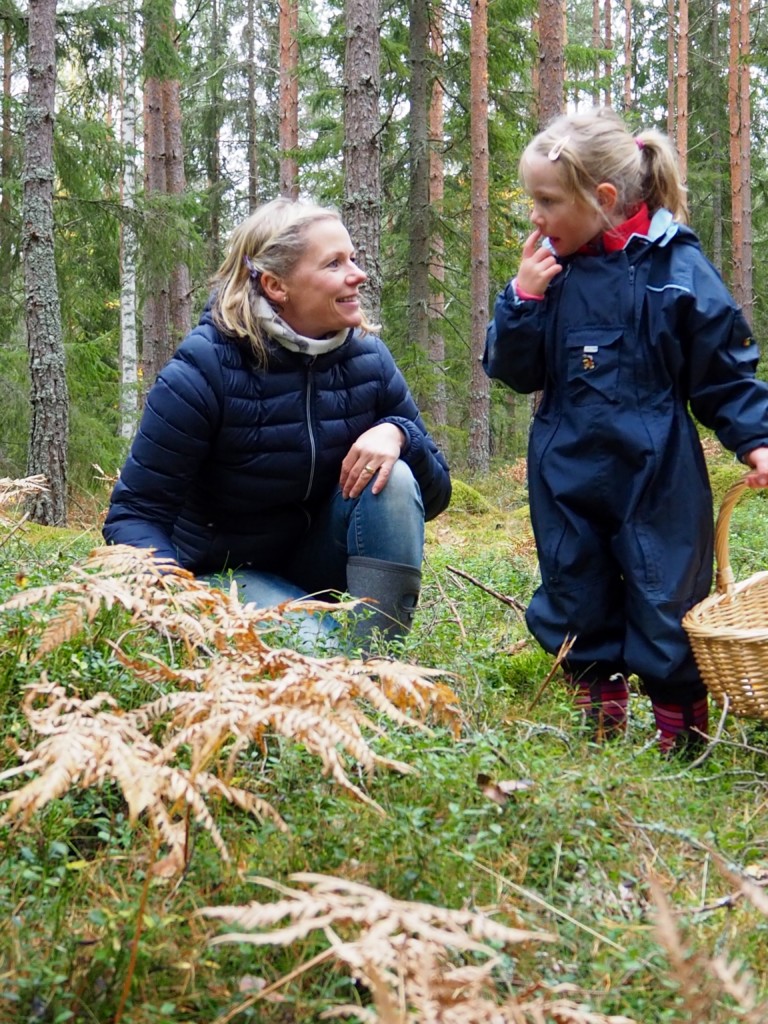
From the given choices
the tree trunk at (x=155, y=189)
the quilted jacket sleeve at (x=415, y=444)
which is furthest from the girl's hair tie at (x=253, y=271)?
the tree trunk at (x=155, y=189)

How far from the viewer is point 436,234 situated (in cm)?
1634

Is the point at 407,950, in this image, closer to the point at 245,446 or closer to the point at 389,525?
the point at 389,525

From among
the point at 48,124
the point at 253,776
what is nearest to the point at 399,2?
the point at 48,124

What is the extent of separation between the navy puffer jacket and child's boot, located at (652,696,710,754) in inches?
48.0

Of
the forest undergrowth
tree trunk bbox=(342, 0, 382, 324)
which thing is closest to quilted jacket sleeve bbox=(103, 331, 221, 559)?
the forest undergrowth

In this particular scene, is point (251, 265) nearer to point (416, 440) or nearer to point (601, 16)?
point (416, 440)

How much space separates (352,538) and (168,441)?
700 mm

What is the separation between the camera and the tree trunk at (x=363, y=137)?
7.71 meters

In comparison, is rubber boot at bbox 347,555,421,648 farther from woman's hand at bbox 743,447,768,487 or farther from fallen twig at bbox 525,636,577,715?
A: woman's hand at bbox 743,447,768,487

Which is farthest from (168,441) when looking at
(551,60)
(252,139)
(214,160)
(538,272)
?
(214,160)

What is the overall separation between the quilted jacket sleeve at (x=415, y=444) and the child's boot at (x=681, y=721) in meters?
1.17

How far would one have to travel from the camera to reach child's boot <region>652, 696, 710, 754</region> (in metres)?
2.89

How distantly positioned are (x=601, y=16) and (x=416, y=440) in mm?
30300

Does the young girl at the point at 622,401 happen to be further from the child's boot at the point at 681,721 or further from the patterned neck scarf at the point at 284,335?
the patterned neck scarf at the point at 284,335
